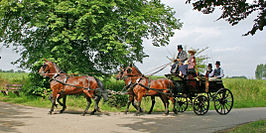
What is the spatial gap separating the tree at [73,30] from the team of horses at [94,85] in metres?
3.73

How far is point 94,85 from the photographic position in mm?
11375

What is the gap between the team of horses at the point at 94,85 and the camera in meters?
11.2

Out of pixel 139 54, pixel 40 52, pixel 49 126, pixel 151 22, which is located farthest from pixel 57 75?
pixel 151 22

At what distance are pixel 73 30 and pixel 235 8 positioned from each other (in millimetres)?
10626

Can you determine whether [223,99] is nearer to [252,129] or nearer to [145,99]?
[252,129]

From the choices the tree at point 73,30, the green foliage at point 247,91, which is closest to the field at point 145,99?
the green foliage at point 247,91

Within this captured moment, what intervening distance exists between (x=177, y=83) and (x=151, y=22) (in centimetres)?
1102

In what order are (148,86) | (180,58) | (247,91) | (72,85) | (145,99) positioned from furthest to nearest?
(247,91)
(145,99)
(180,58)
(148,86)
(72,85)

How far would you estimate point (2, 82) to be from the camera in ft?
84.3

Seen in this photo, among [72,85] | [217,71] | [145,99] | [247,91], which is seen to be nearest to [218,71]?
[217,71]

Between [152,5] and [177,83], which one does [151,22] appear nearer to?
[152,5]

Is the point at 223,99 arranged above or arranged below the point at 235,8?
below

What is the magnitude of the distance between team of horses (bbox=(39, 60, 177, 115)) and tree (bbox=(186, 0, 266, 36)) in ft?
15.5

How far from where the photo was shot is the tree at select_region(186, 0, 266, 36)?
7.71m
